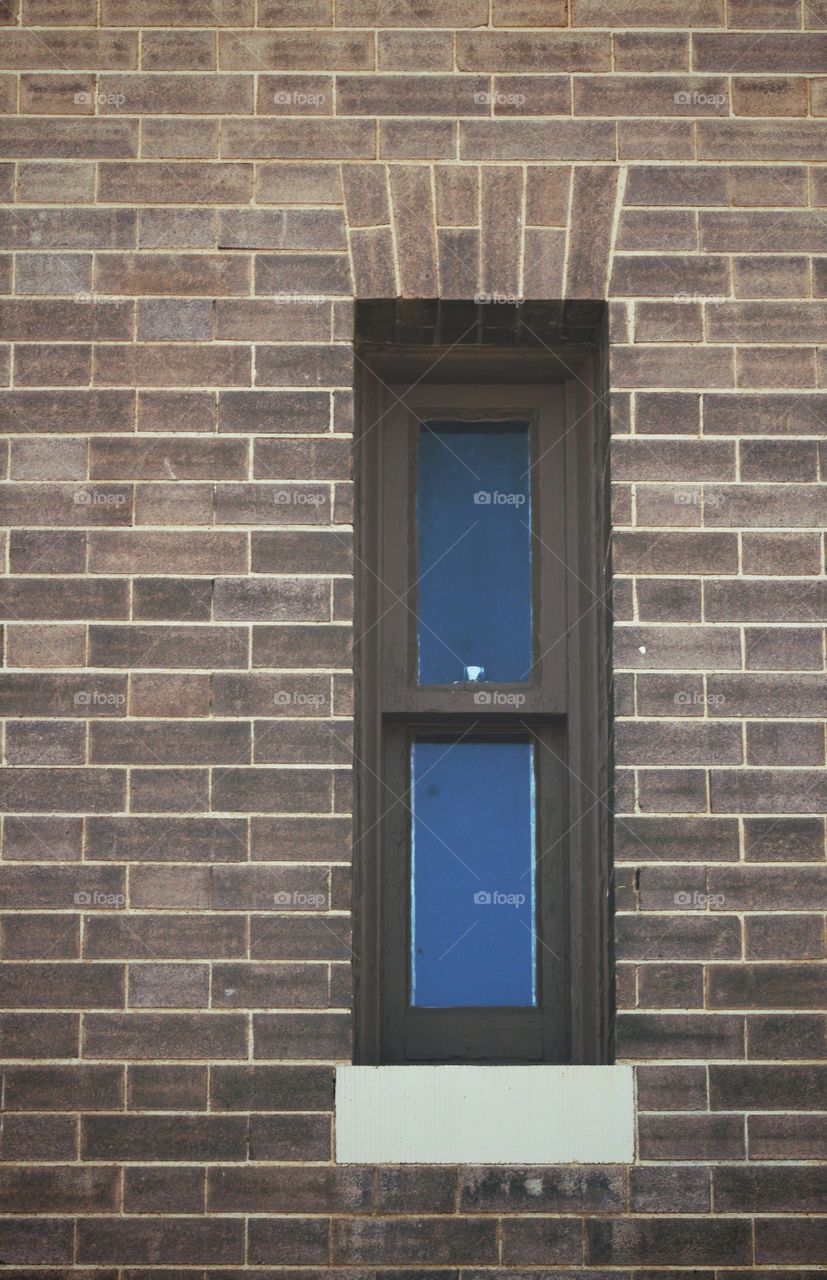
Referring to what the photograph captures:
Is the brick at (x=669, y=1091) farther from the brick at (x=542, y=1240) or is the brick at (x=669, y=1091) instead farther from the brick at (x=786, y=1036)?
A: the brick at (x=542, y=1240)

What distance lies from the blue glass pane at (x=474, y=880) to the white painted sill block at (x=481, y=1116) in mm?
410

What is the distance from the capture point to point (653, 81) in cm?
495

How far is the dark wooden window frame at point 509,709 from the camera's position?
190 inches

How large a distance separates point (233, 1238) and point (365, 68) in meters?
3.51

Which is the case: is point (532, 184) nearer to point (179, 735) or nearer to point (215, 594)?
point (215, 594)

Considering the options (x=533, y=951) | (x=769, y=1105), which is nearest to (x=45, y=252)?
(x=533, y=951)

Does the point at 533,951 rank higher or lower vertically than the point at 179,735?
lower

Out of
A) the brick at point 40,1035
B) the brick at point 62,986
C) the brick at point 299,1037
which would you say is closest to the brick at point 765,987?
the brick at point 299,1037

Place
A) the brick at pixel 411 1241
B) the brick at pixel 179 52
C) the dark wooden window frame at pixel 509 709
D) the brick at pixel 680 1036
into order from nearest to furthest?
the brick at pixel 411 1241, the brick at pixel 680 1036, the dark wooden window frame at pixel 509 709, the brick at pixel 179 52

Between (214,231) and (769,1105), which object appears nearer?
(769,1105)

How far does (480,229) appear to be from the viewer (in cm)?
486

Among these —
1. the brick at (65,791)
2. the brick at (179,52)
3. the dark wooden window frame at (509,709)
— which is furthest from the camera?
the brick at (179,52)

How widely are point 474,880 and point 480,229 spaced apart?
2.01 m

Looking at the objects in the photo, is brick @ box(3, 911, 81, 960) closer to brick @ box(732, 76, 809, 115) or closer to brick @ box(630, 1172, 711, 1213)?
brick @ box(630, 1172, 711, 1213)
